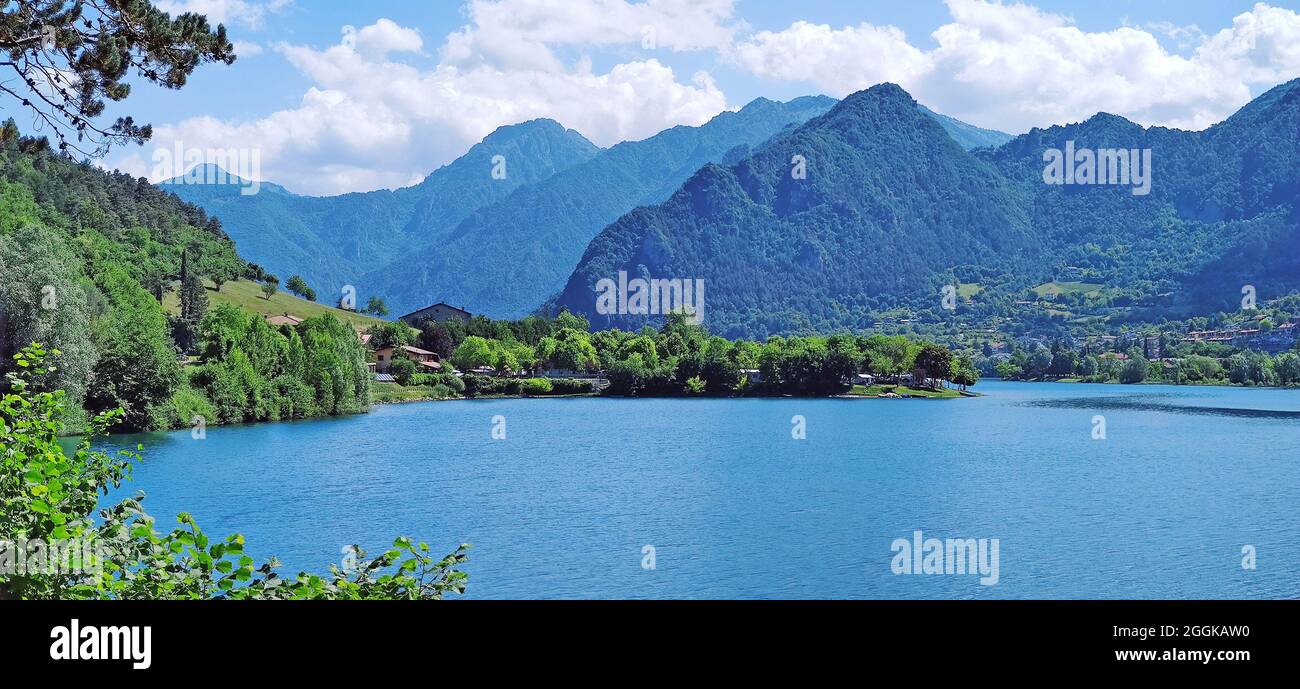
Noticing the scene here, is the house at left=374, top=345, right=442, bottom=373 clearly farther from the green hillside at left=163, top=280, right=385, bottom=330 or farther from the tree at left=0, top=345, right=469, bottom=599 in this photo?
the tree at left=0, top=345, right=469, bottom=599

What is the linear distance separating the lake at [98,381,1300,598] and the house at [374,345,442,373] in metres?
41.8

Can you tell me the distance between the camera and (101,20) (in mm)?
15648

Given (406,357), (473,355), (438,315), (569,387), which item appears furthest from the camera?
(438,315)

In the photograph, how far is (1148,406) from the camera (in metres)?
116

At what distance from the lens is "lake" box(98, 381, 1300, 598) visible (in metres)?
32.6

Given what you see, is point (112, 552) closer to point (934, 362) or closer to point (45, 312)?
point (45, 312)

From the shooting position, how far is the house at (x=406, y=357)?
131 metres

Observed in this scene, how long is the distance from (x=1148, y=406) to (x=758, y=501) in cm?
8414

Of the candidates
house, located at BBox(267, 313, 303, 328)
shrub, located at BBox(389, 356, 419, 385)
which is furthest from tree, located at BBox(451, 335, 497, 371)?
house, located at BBox(267, 313, 303, 328)

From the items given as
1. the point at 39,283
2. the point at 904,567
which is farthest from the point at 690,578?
the point at 39,283

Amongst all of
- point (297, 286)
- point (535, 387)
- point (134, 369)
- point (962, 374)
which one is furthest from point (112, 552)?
point (297, 286)

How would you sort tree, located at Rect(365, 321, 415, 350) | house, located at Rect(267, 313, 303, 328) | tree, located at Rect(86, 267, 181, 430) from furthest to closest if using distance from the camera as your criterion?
tree, located at Rect(365, 321, 415, 350) < house, located at Rect(267, 313, 303, 328) < tree, located at Rect(86, 267, 181, 430)
